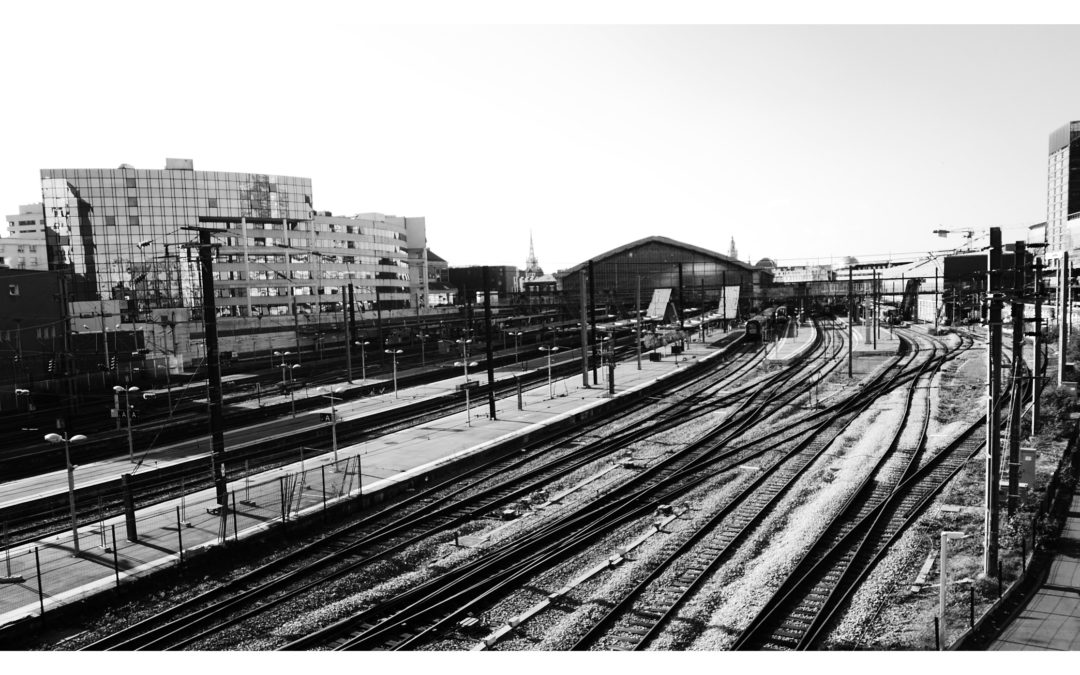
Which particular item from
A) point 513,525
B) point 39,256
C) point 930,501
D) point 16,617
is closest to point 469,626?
point 513,525

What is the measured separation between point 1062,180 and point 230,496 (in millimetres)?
144043

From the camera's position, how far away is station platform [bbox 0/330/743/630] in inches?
575

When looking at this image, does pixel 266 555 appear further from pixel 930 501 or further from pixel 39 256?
pixel 39 256

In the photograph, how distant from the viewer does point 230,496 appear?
765 inches

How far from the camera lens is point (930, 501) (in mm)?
18547

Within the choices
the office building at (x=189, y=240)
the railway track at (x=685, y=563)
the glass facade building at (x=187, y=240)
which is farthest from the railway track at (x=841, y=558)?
the glass facade building at (x=187, y=240)

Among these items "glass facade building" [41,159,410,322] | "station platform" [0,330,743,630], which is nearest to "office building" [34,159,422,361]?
"glass facade building" [41,159,410,322]

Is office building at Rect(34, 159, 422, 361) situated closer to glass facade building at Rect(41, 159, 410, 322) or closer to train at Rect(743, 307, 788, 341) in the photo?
glass facade building at Rect(41, 159, 410, 322)

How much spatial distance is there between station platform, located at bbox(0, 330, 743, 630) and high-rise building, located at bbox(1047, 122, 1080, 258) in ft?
360

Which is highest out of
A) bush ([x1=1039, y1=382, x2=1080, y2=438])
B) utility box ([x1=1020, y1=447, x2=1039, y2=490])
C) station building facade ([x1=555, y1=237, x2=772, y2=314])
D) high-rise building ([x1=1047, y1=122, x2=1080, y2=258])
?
high-rise building ([x1=1047, y1=122, x2=1080, y2=258])

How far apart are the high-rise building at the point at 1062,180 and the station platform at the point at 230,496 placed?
110 m

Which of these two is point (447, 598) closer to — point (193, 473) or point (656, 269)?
point (193, 473)

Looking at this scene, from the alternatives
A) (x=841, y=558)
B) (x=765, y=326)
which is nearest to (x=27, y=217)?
(x=765, y=326)

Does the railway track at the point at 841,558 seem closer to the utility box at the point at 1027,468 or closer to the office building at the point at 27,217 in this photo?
the utility box at the point at 1027,468
